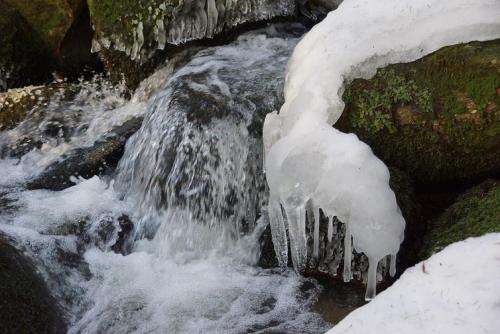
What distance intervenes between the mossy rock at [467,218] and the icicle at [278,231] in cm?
101

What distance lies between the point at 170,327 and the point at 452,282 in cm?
200

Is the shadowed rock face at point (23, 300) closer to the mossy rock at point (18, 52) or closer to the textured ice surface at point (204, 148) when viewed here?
the textured ice surface at point (204, 148)

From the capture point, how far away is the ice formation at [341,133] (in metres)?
3.68

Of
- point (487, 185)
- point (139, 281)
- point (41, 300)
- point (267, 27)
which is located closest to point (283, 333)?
point (139, 281)

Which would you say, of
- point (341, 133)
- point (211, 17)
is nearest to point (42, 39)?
point (211, 17)

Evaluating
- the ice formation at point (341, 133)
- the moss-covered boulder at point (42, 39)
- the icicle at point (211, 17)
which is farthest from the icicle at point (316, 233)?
the moss-covered boulder at point (42, 39)

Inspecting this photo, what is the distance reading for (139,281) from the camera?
4344 mm

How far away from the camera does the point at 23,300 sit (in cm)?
350

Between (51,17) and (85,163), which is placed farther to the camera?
(51,17)

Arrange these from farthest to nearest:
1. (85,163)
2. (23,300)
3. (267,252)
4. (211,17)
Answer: (211,17) → (85,163) → (267,252) → (23,300)

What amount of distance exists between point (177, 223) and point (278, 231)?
1028mm

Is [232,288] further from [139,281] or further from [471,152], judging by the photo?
[471,152]

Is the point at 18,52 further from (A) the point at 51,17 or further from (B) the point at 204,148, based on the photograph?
(B) the point at 204,148

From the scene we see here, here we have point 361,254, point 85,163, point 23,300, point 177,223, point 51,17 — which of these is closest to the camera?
point 23,300
